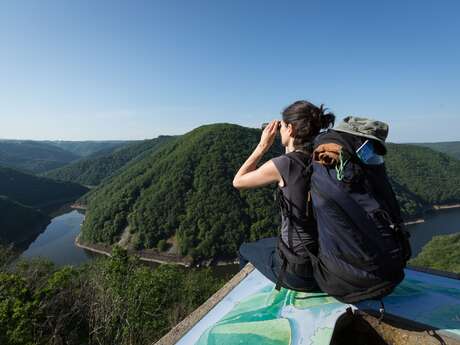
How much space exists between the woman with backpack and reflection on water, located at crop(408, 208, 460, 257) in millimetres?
65946

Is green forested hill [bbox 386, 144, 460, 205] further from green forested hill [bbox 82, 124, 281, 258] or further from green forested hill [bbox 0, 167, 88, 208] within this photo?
green forested hill [bbox 0, 167, 88, 208]

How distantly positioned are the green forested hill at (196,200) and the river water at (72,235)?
13.7 ft

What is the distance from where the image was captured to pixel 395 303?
3.03 m

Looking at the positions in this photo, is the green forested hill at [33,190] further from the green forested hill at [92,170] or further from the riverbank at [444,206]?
the riverbank at [444,206]

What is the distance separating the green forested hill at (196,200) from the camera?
61.8m

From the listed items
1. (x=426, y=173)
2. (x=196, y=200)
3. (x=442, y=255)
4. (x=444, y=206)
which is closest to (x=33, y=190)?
(x=196, y=200)

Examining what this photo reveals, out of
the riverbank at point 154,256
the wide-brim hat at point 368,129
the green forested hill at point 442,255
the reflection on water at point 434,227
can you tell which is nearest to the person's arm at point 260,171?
the wide-brim hat at point 368,129

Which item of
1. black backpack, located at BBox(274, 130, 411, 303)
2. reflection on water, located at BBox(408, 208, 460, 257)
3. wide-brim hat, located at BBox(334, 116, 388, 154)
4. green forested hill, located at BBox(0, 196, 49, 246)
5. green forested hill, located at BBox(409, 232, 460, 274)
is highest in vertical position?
wide-brim hat, located at BBox(334, 116, 388, 154)

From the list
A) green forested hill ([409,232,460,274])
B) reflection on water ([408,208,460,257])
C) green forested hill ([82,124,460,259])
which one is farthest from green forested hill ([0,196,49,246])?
reflection on water ([408,208,460,257])

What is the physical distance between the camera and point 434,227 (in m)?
74.8

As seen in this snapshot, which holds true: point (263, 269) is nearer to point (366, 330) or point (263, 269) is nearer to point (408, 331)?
point (366, 330)

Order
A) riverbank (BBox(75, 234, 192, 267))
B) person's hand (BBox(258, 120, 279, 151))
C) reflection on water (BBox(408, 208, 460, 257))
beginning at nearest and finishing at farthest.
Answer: person's hand (BBox(258, 120, 279, 151)) < riverbank (BBox(75, 234, 192, 267)) < reflection on water (BBox(408, 208, 460, 257))

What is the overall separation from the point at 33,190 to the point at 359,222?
112m

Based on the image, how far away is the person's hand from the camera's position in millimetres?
3061
